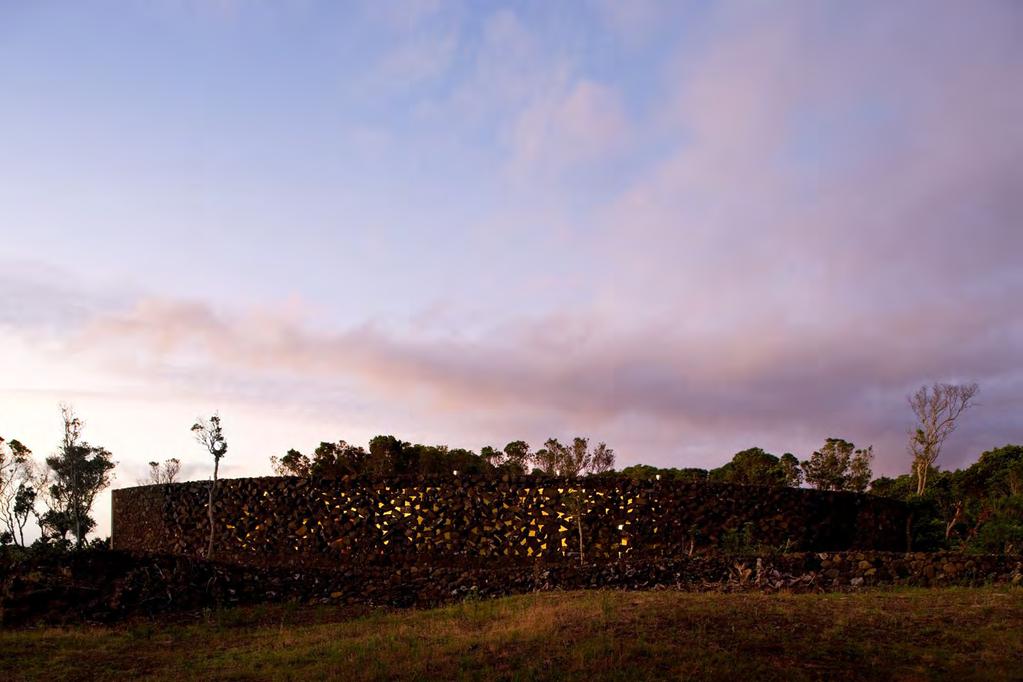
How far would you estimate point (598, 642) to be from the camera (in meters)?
9.51

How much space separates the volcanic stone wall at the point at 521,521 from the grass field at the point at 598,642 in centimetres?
688

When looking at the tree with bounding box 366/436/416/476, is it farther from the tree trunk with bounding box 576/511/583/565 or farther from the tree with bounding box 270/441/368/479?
the tree trunk with bounding box 576/511/583/565

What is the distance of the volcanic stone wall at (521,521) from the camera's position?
20.0 m

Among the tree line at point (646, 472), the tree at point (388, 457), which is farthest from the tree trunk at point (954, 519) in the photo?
the tree at point (388, 457)

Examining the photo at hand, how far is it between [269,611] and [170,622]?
1555 mm

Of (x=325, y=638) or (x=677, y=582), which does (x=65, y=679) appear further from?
(x=677, y=582)

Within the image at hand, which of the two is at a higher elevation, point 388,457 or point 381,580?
point 388,457

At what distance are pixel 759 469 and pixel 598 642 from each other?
28.3 meters

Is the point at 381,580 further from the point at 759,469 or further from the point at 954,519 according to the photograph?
the point at 759,469

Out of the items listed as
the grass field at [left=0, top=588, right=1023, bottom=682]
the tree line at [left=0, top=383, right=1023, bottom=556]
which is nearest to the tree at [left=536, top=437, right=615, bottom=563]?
the tree line at [left=0, top=383, right=1023, bottom=556]

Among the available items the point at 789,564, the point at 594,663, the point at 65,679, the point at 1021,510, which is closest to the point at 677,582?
the point at 789,564

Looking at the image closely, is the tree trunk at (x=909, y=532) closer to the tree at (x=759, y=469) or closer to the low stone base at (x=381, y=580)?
the low stone base at (x=381, y=580)

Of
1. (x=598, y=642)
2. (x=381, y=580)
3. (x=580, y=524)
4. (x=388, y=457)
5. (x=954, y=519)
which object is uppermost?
(x=388, y=457)

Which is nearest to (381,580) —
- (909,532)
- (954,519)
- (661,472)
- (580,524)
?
(580,524)
